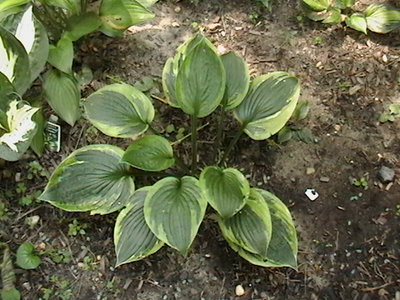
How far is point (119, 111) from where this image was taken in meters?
2.00

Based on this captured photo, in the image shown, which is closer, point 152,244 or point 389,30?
point 152,244

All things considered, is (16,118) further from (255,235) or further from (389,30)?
(389,30)

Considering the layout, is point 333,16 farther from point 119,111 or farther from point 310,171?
point 119,111

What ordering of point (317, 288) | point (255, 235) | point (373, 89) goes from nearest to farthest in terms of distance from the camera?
point (255, 235) < point (317, 288) < point (373, 89)

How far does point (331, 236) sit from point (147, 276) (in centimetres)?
70

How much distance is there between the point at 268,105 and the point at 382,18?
0.78m

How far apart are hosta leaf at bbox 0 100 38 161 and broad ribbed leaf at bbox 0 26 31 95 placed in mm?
139

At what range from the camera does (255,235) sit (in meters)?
1.80

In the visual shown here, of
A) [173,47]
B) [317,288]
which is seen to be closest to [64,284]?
[317,288]

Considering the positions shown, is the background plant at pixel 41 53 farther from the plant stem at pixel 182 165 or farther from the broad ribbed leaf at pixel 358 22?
the broad ribbed leaf at pixel 358 22

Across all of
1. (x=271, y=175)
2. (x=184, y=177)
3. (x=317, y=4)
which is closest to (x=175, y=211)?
(x=184, y=177)

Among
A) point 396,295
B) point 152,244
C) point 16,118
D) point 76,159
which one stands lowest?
point 396,295

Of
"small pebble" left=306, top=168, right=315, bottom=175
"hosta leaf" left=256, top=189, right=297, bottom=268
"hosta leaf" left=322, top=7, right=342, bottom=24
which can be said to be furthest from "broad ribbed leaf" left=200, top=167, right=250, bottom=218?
"hosta leaf" left=322, top=7, right=342, bottom=24

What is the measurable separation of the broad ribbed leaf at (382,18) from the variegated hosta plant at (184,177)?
25.3 inches
